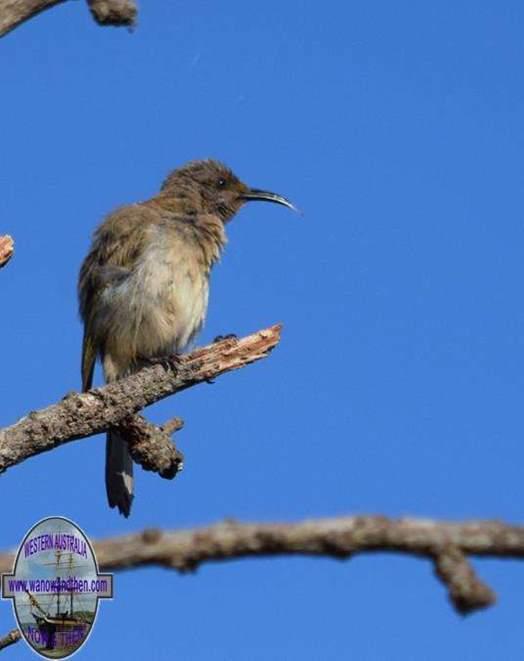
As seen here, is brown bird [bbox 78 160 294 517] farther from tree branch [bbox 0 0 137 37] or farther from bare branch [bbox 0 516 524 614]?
bare branch [bbox 0 516 524 614]

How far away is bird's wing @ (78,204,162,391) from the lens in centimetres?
826

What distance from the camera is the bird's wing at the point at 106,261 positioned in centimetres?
826

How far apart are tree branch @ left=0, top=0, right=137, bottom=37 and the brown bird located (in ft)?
7.47

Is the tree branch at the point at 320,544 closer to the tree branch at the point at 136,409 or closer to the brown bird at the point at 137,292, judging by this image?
the tree branch at the point at 136,409

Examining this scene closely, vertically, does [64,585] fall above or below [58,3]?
below

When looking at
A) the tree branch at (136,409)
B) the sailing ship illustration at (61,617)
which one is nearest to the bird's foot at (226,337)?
the tree branch at (136,409)

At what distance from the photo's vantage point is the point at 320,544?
210 cm

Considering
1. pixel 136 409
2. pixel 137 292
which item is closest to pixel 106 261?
pixel 137 292

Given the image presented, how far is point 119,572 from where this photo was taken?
6.81ft

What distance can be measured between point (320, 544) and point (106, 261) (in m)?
6.41

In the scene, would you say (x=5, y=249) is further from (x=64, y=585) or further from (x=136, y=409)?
(x=64, y=585)

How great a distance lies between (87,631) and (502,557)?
2.24 meters

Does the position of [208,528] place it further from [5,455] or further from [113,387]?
[113,387]

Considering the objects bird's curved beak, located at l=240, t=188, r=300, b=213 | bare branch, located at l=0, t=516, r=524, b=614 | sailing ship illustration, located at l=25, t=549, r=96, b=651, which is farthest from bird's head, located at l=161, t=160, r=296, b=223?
bare branch, located at l=0, t=516, r=524, b=614
